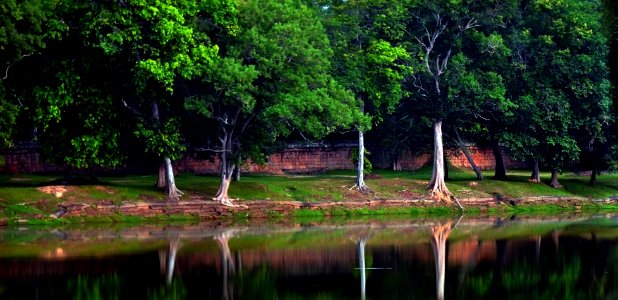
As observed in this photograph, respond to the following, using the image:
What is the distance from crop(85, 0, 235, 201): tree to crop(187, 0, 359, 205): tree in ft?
3.87

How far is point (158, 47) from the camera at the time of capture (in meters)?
47.3

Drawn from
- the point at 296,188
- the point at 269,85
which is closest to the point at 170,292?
the point at 269,85

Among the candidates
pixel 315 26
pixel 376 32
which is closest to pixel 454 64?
pixel 376 32

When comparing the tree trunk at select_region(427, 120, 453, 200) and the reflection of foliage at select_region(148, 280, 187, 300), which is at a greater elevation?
the tree trunk at select_region(427, 120, 453, 200)

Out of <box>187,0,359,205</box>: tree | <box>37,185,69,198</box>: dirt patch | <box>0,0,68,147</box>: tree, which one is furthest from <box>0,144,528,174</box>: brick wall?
<box>0,0,68,147</box>: tree

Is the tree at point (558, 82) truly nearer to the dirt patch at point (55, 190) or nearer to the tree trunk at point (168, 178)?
the tree trunk at point (168, 178)

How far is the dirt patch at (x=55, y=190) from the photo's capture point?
47.5 metres

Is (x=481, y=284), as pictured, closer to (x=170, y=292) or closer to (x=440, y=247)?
(x=170, y=292)

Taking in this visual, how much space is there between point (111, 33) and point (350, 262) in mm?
17483

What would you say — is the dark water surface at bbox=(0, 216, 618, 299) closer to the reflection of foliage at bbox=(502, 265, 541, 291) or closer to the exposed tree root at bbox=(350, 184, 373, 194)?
the reflection of foliage at bbox=(502, 265, 541, 291)

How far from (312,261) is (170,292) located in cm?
779

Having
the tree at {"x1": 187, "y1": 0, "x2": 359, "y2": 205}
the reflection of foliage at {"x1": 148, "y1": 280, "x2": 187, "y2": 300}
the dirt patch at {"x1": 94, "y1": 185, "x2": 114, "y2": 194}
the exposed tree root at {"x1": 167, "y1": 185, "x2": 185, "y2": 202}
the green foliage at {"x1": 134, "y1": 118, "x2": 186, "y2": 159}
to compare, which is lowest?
the reflection of foliage at {"x1": 148, "y1": 280, "x2": 187, "y2": 300}

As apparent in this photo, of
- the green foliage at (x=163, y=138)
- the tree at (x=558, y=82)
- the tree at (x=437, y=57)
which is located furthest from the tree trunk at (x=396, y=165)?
the green foliage at (x=163, y=138)

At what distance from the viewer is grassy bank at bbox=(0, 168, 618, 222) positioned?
155 ft
